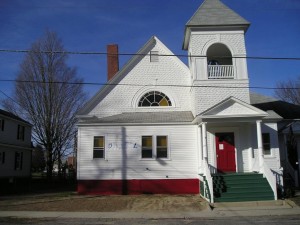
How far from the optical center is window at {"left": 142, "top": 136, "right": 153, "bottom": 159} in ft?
63.5

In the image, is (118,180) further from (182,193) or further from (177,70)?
(177,70)

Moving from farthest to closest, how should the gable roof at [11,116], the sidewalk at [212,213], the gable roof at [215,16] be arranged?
the gable roof at [11,116]
the gable roof at [215,16]
the sidewalk at [212,213]

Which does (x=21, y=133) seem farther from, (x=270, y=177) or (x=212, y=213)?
(x=270, y=177)

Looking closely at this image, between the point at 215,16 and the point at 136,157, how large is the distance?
392 inches

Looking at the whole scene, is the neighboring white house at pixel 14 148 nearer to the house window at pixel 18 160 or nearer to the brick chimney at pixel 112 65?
the house window at pixel 18 160

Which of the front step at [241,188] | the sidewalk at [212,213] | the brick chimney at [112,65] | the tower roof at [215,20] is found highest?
the tower roof at [215,20]

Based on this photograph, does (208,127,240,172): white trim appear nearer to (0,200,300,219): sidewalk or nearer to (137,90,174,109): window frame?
(137,90,174,109): window frame

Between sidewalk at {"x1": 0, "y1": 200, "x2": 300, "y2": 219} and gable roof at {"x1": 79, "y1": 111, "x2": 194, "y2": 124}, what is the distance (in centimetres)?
639

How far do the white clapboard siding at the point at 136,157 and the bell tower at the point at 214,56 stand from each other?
6.74 ft

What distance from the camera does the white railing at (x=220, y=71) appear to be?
19.5 metres

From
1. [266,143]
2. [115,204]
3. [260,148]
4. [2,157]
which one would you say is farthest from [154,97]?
[2,157]

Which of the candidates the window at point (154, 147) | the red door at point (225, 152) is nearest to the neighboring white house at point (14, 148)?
the window at point (154, 147)

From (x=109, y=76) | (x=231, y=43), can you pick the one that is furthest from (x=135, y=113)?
(x=231, y=43)

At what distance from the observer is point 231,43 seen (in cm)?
1967
